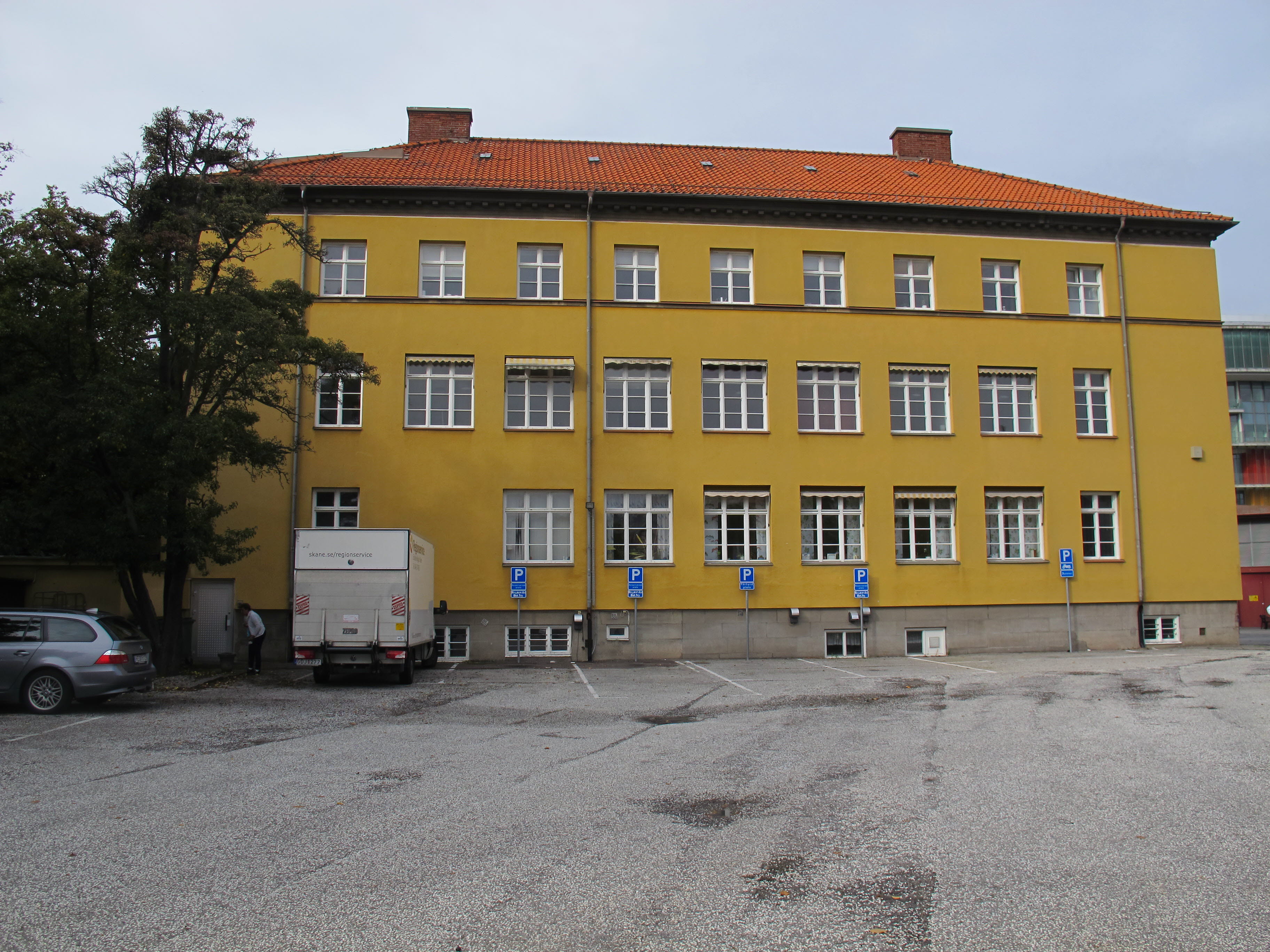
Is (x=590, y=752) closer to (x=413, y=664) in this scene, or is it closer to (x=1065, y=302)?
(x=413, y=664)

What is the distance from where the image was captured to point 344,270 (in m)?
27.5

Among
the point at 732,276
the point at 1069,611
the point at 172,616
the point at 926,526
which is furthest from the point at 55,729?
the point at 1069,611

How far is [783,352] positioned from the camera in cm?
2805

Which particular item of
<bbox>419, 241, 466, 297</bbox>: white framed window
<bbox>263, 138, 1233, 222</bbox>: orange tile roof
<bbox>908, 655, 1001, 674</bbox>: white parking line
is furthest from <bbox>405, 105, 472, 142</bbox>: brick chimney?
<bbox>908, 655, 1001, 674</bbox>: white parking line

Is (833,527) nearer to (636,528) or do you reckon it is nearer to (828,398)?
(828,398)

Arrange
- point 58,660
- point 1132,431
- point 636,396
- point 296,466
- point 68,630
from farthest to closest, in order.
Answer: point 1132,431, point 636,396, point 296,466, point 68,630, point 58,660

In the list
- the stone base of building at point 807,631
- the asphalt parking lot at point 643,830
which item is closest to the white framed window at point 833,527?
the stone base of building at point 807,631

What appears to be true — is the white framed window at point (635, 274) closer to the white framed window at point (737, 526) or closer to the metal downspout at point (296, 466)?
the white framed window at point (737, 526)

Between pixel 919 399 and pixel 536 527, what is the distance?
11.3 meters

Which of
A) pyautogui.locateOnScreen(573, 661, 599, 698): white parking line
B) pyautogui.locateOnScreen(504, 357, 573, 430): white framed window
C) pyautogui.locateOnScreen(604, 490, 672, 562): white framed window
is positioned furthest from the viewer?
pyautogui.locateOnScreen(504, 357, 573, 430): white framed window

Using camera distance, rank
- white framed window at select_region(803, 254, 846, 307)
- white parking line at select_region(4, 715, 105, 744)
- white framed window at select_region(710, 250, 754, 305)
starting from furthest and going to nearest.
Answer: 1. white framed window at select_region(803, 254, 846, 307)
2. white framed window at select_region(710, 250, 754, 305)
3. white parking line at select_region(4, 715, 105, 744)

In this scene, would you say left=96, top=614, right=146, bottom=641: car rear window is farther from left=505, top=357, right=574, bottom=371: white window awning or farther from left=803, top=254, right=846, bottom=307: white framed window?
Result: left=803, top=254, right=846, bottom=307: white framed window

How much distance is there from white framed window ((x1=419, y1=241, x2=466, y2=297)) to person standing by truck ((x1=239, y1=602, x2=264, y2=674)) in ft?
32.1

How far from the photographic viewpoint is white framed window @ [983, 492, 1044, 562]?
28391 mm
